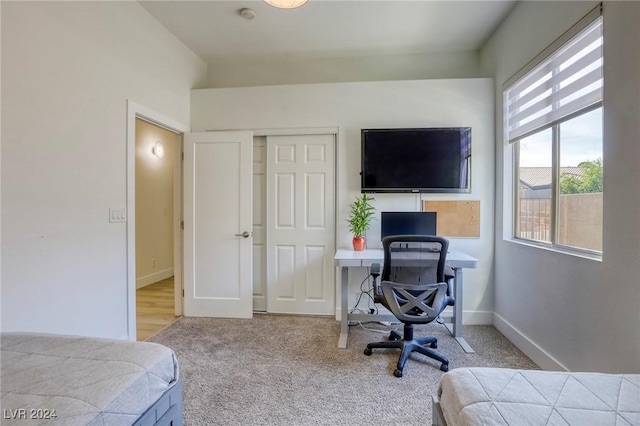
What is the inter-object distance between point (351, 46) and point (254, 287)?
9.73 ft

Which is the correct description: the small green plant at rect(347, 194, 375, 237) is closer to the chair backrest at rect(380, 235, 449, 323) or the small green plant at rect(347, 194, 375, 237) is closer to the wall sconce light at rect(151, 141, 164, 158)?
the chair backrest at rect(380, 235, 449, 323)

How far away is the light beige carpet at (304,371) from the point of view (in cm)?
171

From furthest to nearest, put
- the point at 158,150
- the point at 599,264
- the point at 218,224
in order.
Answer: the point at 158,150 → the point at 218,224 → the point at 599,264

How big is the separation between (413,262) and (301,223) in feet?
4.68

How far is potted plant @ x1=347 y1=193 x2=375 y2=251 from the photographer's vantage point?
9.71 ft

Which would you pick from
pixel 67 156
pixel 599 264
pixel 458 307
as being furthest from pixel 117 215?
pixel 599 264

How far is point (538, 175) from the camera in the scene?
2.37 meters

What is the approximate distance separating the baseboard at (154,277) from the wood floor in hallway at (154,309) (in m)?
0.06

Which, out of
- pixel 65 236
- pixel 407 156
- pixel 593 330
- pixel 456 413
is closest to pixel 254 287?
pixel 65 236

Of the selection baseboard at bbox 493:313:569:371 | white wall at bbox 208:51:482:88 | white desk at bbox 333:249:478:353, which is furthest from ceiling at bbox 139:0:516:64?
baseboard at bbox 493:313:569:371

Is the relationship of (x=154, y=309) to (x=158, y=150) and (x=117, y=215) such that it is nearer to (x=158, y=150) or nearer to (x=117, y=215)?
(x=117, y=215)

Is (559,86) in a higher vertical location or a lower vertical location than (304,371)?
higher

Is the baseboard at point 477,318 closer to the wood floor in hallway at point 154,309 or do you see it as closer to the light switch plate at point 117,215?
the wood floor in hallway at point 154,309

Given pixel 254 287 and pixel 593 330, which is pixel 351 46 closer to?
pixel 254 287
